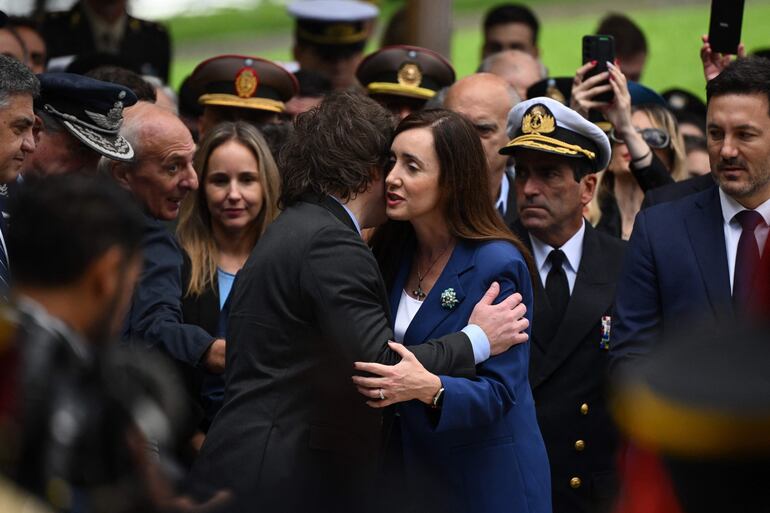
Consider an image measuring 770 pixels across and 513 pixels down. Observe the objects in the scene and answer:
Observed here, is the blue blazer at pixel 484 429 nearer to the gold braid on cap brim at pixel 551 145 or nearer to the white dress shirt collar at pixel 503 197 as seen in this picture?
the gold braid on cap brim at pixel 551 145

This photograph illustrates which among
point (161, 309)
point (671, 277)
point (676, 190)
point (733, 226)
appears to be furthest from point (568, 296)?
point (161, 309)

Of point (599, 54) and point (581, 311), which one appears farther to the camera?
point (599, 54)

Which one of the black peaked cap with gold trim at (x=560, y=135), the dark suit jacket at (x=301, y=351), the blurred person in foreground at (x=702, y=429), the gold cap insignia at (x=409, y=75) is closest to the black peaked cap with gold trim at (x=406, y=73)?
the gold cap insignia at (x=409, y=75)

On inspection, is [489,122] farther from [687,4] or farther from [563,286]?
[687,4]

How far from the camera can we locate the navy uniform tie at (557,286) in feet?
15.3

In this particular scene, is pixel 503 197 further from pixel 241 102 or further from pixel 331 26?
pixel 331 26

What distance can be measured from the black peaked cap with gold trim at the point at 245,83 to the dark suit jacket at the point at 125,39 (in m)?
1.72

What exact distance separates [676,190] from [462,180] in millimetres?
1409

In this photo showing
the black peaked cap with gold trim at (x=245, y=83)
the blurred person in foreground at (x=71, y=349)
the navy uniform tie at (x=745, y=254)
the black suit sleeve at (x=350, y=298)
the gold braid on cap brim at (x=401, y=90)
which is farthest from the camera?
the gold braid on cap brim at (x=401, y=90)


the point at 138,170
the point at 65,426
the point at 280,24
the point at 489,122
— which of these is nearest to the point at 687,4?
the point at 280,24

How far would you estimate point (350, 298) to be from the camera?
3.63m

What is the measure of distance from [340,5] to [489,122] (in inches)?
118

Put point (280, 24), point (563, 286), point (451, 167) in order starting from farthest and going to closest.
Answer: point (280, 24) → point (563, 286) → point (451, 167)

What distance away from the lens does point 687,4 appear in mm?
17812
